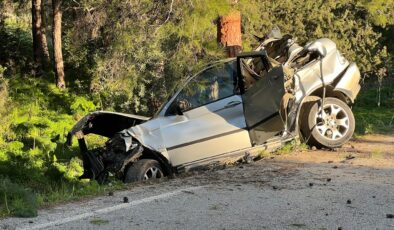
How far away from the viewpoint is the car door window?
881cm

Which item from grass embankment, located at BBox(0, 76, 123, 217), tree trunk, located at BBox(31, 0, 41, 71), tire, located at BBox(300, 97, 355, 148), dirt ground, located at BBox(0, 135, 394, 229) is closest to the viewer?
dirt ground, located at BBox(0, 135, 394, 229)

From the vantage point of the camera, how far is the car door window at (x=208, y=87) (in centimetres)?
881

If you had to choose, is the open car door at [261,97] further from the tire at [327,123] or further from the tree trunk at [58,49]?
the tree trunk at [58,49]

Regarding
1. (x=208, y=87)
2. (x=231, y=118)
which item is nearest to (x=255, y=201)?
(x=231, y=118)

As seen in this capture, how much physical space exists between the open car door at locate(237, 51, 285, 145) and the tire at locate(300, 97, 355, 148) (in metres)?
1.00

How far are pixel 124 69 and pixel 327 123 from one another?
17.7 ft

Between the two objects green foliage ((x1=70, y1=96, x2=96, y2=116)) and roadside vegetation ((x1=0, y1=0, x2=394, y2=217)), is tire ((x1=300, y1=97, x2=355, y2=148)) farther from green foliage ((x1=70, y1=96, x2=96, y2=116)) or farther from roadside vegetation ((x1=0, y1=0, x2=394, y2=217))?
green foliage ((x1=70, y1=96, x2=96, y2=116))

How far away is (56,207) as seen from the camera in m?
6.36

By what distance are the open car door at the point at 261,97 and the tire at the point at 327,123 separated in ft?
3.30

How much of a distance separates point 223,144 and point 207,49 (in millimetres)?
3176

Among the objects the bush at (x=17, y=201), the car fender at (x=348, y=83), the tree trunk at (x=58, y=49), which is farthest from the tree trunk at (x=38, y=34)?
the bush at (x=17, y=201)

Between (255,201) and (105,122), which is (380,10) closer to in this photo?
(105,122)

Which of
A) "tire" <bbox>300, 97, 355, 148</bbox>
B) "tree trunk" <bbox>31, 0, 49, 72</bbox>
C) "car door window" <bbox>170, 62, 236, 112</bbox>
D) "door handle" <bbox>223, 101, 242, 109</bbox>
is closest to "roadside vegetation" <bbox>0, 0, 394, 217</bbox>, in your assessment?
"tree trunk" <bbox>31, 0, 49, 72</bbox>

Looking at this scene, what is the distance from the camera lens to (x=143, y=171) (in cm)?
826
